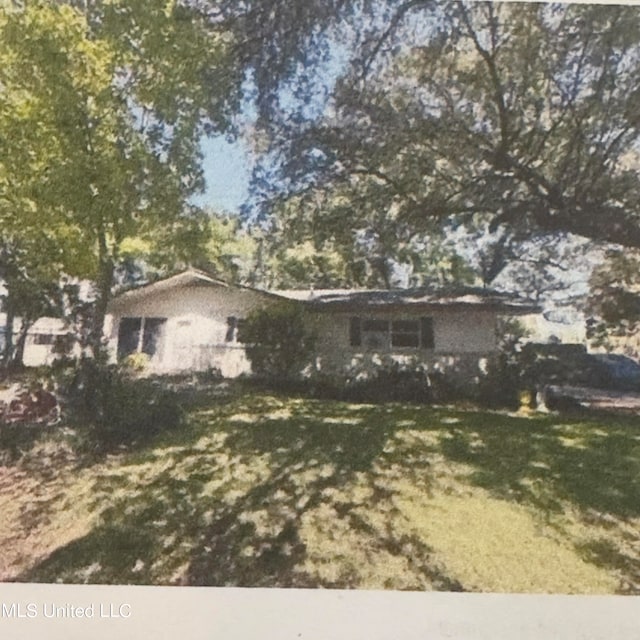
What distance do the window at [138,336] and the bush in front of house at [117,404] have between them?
0.25 ft

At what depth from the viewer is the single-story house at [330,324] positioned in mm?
2812

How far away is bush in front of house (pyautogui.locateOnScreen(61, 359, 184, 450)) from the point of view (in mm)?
2785

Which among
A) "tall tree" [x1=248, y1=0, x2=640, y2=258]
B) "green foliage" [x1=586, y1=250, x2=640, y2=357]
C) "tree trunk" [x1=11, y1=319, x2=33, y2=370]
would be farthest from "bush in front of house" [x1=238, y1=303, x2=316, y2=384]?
"green foliage" [x1=586, y1=250, x2=640, y2=357]

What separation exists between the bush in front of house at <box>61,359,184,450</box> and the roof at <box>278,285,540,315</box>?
58 centimetres

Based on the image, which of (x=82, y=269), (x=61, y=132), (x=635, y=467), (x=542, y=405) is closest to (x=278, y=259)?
(x=82, y=269)

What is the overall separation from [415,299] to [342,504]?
75 centimetres

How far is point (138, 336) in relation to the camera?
111 inches

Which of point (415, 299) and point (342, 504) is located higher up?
point (415, 299)

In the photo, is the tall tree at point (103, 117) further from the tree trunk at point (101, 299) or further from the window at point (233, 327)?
the window at point (233, 327)

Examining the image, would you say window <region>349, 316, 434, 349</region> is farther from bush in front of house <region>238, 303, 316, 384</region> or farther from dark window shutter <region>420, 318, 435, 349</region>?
bush in front of house <region>238, 303, 316, 384</region>

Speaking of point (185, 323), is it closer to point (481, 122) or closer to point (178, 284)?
point (178, 284)

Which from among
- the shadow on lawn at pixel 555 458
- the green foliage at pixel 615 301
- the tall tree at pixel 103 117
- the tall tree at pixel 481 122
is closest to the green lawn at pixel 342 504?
the shadow on lawn at pixel 555 458

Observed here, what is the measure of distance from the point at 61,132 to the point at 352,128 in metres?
1.03

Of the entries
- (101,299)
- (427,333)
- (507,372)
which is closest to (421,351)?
(427,333)
